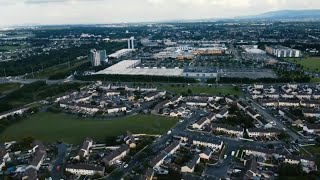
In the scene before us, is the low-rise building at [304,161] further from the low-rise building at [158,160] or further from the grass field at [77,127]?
the grass field at [77,127]

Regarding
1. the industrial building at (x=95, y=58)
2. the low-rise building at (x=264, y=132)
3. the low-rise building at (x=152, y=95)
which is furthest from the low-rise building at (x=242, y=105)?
the industrial building at (x=95, y=58)

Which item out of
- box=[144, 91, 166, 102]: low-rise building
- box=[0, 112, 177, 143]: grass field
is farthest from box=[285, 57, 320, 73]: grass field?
box=[0, 112, 177, 143]: grass field

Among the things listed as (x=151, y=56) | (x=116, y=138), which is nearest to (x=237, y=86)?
(x=116, y=138)

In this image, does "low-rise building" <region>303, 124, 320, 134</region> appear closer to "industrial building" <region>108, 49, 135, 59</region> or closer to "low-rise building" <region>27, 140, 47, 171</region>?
"low-rise building" <region>27, 140, 47, 171</region>

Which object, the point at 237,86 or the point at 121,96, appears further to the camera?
the point at 237,86

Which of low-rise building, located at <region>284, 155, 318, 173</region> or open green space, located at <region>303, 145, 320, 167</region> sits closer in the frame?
low-rise building, located at <region>284, 155, 318, 173</region>

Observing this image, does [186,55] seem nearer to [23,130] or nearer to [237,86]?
[237,86]
